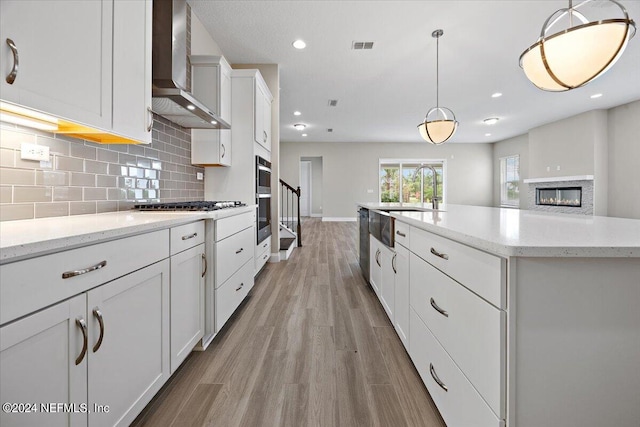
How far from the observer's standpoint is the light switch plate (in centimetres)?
127

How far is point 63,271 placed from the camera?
823 millimetres

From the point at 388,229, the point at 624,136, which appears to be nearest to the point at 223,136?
the point at 388,229

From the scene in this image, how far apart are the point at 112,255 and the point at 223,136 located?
2.22 metres

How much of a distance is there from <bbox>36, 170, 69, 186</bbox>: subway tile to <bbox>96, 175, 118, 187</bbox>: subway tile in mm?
211

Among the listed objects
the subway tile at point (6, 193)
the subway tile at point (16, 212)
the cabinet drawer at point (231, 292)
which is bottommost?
the cabinet drawer at point (231, 292)

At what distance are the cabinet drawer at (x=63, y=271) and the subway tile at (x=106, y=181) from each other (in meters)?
0.81

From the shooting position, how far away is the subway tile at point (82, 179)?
1538 mm

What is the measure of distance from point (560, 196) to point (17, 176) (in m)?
9.81

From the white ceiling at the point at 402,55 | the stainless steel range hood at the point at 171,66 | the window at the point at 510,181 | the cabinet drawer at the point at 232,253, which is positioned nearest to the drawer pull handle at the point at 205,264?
the cabinet drawer at the point at 232,253

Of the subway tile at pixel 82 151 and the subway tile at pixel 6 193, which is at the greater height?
the subway tile at pixel 82 151

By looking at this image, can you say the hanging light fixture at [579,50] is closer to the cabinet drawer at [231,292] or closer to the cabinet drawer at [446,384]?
the cabinet drawer at [446,384]

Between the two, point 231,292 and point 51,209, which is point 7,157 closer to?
point 51,209

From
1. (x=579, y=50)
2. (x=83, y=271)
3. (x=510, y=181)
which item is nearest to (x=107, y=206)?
(x=83, y=271)

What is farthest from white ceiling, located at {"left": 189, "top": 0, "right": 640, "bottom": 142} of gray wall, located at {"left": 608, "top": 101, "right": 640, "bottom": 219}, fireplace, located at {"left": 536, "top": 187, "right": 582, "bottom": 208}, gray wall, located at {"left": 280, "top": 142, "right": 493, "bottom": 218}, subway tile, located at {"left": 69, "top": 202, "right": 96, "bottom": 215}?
gray wall, located at {"left": 280, "top": 142, "right": 493, "bottom": 218}
